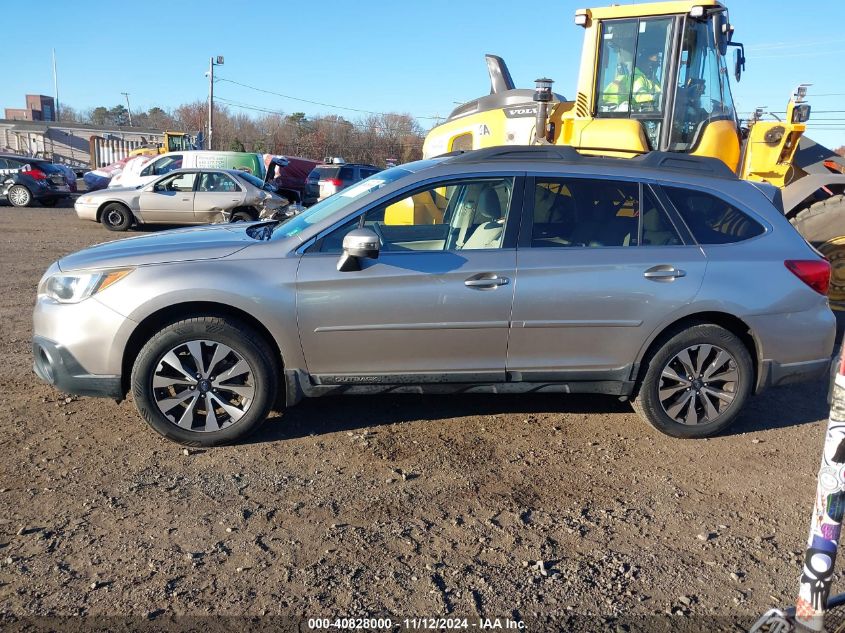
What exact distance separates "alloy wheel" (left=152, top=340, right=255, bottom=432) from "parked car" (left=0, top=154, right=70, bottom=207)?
2006 centimetres

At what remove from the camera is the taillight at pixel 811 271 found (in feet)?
14.9

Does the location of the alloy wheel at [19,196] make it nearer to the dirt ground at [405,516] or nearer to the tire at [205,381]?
the dirt ground at [405,516]

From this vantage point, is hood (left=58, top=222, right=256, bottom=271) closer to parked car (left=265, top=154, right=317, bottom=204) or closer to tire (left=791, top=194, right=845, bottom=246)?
tire (left=791, top=194, right=845, bottom=246)

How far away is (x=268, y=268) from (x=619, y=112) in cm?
545

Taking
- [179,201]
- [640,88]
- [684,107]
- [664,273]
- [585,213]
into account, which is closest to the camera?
[664,273]

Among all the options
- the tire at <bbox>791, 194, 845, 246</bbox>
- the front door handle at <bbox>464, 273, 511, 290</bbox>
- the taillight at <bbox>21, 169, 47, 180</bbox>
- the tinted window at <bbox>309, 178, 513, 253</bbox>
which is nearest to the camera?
the front door handle at <bbox>464, 273, 511, 290</bbox>

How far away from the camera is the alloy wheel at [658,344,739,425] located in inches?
178

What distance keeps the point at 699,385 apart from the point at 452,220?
1985 mm

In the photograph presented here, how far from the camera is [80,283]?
4148 millimetres

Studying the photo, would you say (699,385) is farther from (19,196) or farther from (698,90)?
(19,196)

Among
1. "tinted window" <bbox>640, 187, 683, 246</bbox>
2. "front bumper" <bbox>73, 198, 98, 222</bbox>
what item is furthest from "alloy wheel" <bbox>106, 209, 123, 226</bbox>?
"tinted window" <bbox>640, 187, 683, 246</bbox>

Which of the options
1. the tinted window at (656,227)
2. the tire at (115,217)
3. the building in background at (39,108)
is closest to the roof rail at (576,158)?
the tinted window at (656,227)

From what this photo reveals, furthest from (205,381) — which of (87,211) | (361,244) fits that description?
(87,211)

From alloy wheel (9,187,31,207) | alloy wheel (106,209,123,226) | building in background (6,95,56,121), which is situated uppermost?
building in background (6,95,56,121)
